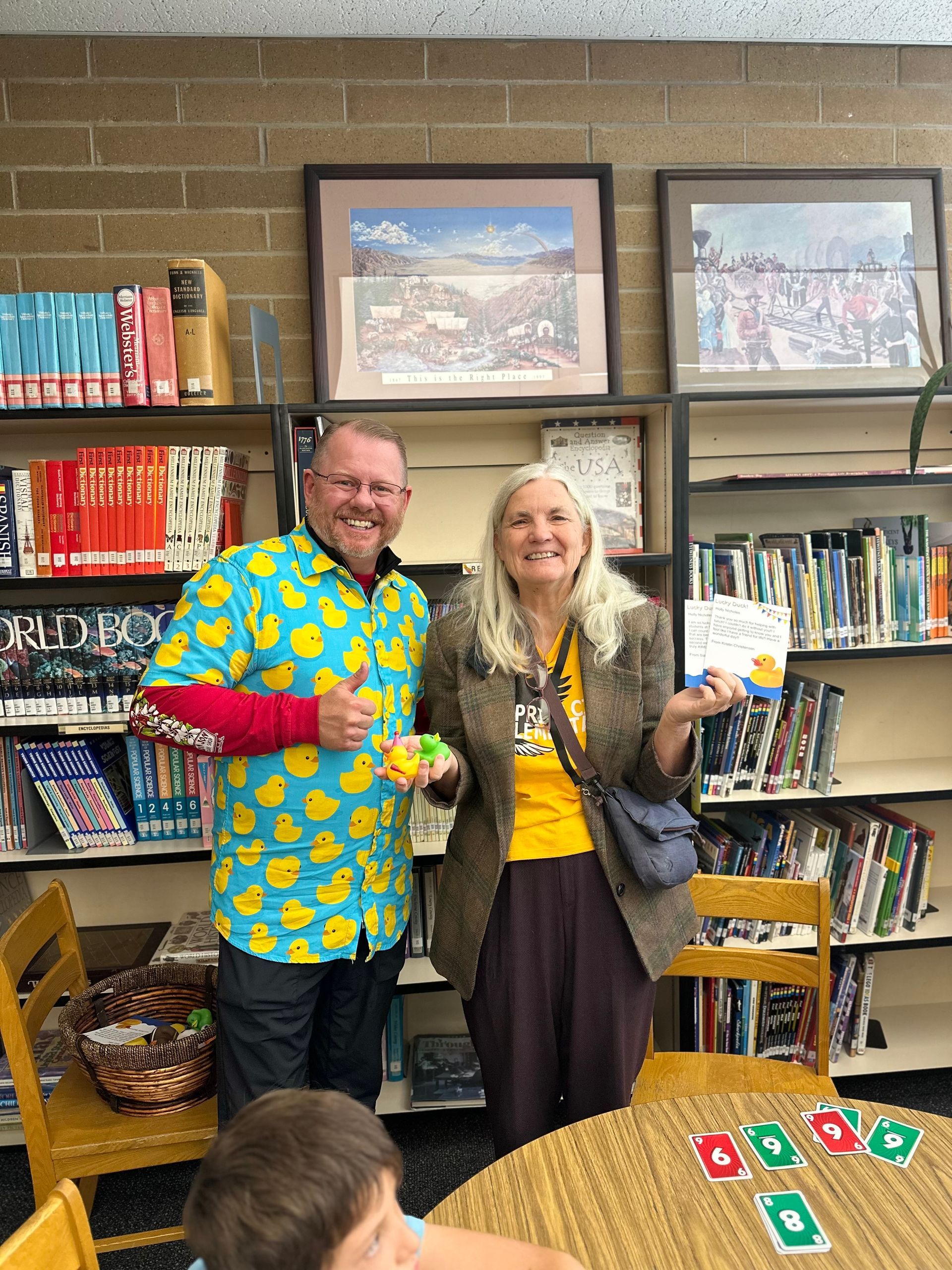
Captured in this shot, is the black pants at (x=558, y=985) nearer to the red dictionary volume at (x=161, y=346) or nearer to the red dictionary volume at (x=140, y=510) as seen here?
the red dictionary volume at (x=140, y=510)

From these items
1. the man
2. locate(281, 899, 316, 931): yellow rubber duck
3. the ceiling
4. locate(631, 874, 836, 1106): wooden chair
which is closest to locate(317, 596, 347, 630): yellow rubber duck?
the man

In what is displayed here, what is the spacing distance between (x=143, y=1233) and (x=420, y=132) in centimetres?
288

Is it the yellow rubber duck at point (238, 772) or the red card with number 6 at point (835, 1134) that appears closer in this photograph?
the red card with number 6 at point (835, 1134)

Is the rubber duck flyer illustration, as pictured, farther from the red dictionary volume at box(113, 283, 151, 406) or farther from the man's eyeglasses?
the red dictionary volume at box(113, 283, 151, 406)

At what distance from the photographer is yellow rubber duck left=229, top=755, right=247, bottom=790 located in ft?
5.60

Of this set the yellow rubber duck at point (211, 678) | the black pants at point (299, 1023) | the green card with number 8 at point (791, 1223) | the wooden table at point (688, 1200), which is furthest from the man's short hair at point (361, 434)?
the green card with number 8 at point (791, 1223)

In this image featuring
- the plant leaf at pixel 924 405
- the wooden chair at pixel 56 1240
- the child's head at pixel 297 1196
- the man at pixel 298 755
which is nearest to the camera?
the child's head at pixel 297 1196

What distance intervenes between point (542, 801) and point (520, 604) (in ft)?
1.33

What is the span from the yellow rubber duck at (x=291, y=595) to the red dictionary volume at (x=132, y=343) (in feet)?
2.57

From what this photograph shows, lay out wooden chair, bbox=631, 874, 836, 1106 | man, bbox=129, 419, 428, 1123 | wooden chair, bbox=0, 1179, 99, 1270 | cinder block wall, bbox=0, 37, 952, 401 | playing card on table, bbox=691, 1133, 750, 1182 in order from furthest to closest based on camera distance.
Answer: cinder block wall, bbox=0, 37, 952, 401
wooden chair, bbox=631, 874, 836, 1106
man, bbox=129, 419, 428, 1123
playing card on table, bbox=691, 1133, 750, 1182
wooden chair, bbox=0, 1179, 99, 1270

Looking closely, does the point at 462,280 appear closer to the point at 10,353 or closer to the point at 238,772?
the point at 10,353

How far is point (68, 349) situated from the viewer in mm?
2098

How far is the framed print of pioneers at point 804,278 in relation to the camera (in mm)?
2506

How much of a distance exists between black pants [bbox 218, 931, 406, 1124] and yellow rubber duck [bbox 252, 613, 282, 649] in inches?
24.6
